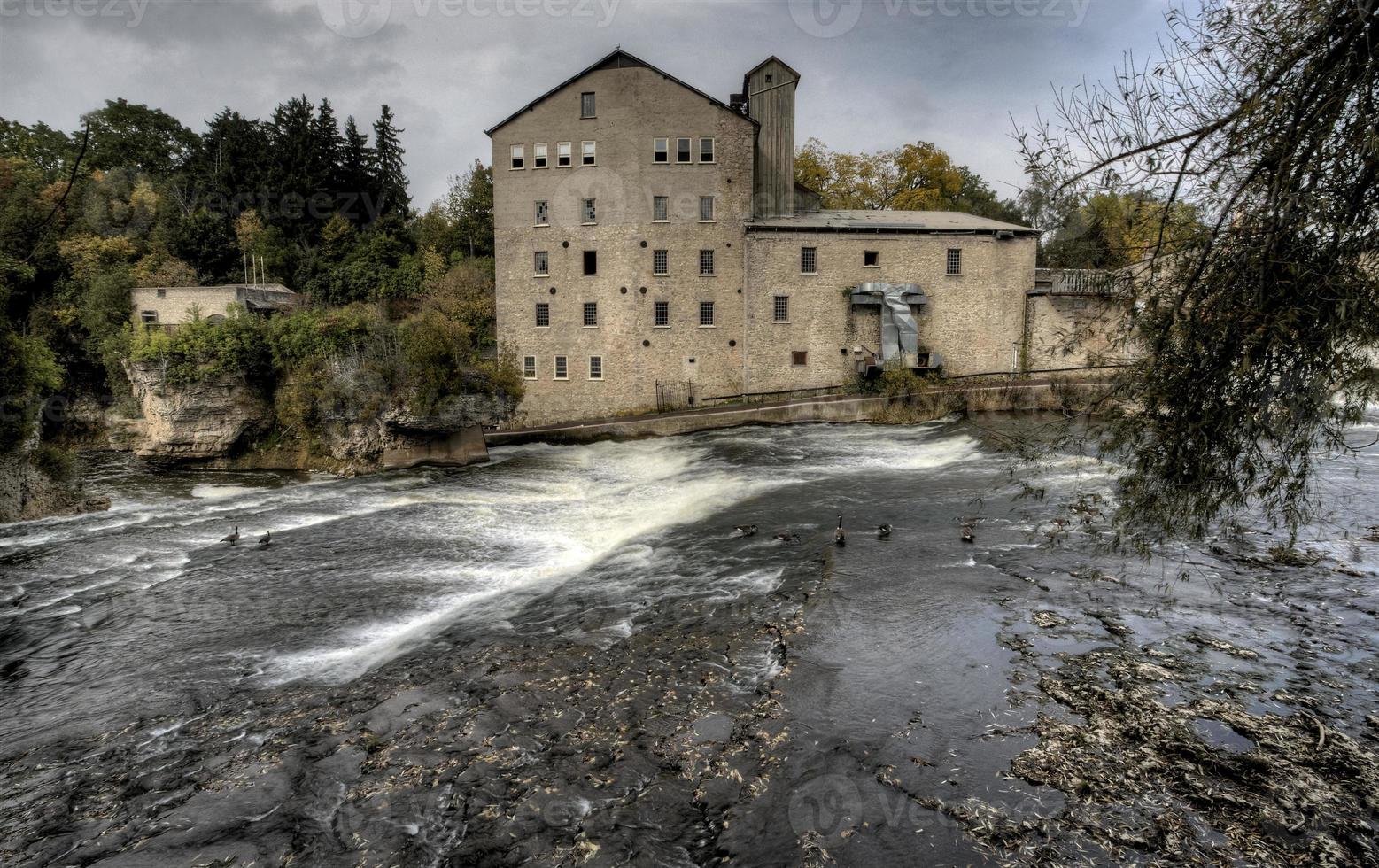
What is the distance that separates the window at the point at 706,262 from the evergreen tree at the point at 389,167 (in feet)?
68.3

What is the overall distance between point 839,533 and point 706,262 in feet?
69.0

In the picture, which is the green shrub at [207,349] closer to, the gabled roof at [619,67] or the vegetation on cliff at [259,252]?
the vegetation on cliff at [259,252]

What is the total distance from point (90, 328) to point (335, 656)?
30452mm

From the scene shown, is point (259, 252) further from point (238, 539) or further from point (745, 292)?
point (238, 539)

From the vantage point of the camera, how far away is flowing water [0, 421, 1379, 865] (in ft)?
18.0

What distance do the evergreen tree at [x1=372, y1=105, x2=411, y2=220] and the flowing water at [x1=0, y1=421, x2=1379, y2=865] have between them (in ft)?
105

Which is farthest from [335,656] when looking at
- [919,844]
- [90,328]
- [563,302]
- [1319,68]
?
[90,328]

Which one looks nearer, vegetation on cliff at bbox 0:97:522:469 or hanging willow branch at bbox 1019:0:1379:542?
hanging willow branch at bbox 1019:0:1379:542

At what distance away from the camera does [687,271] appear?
30812mm

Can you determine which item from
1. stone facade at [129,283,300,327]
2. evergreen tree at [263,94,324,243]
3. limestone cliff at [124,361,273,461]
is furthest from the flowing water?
evergreen tree at [263,94,324,243]

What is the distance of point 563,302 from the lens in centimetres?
3136

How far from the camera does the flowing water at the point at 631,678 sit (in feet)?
18.0

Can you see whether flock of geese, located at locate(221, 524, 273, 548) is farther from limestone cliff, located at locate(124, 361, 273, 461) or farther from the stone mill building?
the stone mill building

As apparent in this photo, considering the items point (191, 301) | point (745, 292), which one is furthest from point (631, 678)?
point (191, 301)
